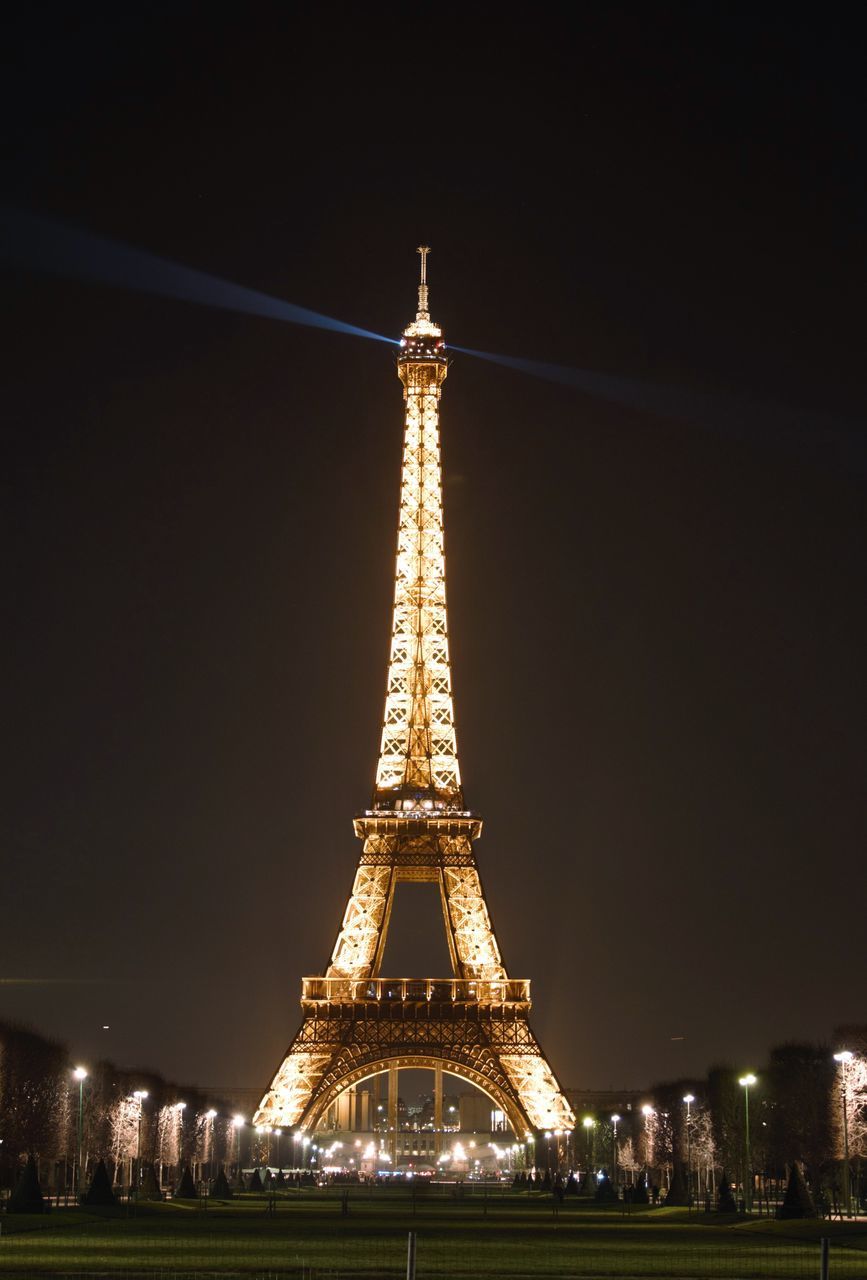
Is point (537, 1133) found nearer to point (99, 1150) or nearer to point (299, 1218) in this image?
point (99, 1150)

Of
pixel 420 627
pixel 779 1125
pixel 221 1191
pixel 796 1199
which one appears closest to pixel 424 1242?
pixel 796 1199

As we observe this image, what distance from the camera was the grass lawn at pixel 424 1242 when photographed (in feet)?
123

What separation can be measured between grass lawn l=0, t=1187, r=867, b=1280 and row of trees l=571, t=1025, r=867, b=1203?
47.7 ft

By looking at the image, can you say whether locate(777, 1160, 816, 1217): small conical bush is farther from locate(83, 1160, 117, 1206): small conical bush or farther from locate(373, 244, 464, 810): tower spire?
locate(373, 244, 464, 810): tower spire

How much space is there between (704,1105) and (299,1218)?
196 ft

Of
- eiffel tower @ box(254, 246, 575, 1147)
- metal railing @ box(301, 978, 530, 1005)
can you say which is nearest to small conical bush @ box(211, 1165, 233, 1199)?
eiffel tower @ box(254, 246, 575, 1147)

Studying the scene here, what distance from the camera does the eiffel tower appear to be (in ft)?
334

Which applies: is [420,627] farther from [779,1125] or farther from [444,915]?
[779,1125]

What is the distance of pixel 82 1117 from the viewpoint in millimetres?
81000

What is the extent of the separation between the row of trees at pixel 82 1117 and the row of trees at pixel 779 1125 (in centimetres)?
3002

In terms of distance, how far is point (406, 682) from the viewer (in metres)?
111

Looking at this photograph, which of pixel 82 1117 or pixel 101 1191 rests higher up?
pixel 82 1117

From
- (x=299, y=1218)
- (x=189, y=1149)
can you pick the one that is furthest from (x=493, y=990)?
(x=299, y=1218)

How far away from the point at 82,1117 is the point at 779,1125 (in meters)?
37.1
